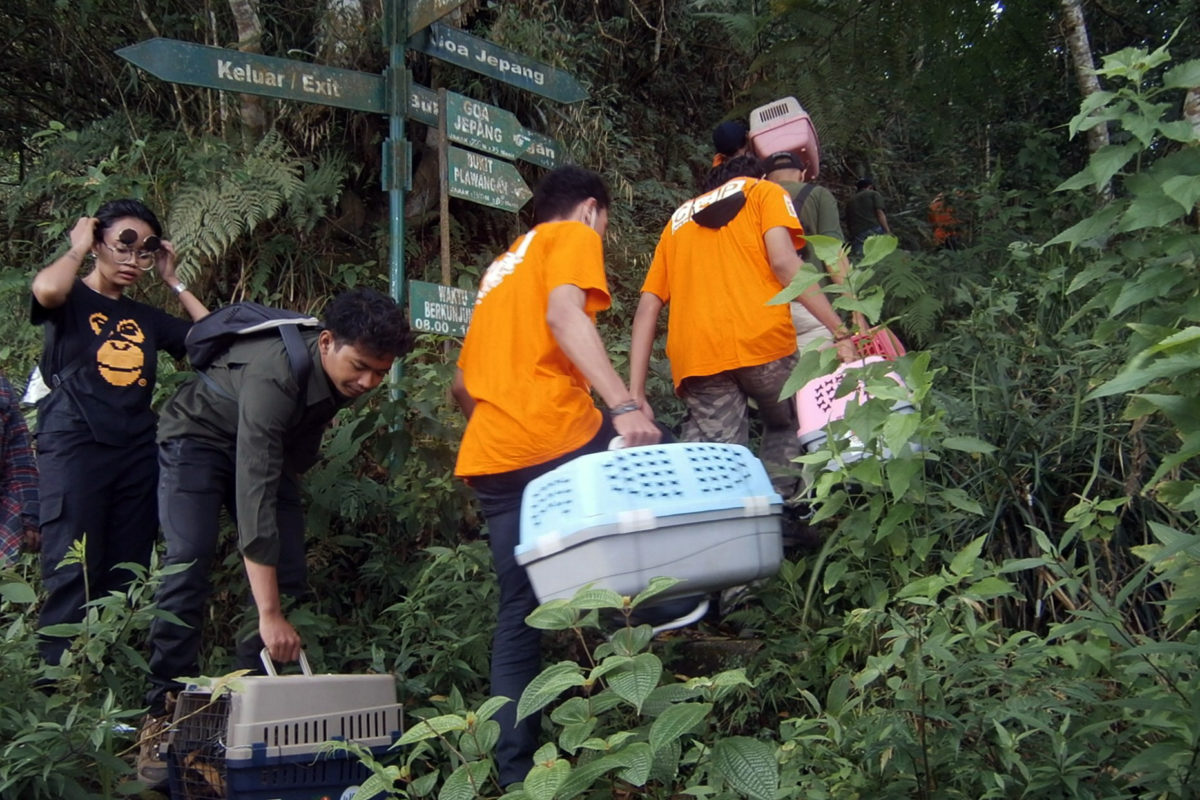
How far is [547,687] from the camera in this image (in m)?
2.18

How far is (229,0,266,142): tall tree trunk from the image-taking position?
6.81 m

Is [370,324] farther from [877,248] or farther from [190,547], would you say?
[877,248]

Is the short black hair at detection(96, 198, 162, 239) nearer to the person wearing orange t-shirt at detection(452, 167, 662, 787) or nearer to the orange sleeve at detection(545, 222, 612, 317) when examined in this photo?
the person wearing orange t-shirt at detection(452, 167, 662, 787)

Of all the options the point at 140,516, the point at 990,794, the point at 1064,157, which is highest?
the point at 1064,157

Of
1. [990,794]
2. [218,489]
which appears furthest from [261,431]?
[990,794]

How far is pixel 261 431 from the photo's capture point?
3648 mm

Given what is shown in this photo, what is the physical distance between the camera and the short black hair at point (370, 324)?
363 centimetres

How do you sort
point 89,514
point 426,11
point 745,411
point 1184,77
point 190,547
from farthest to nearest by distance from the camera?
1. point 426,11
2. point 745,411
3. point 89,514
4. point 190,547
5. point 1184,77

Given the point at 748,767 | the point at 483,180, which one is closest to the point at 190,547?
the point at 483,180

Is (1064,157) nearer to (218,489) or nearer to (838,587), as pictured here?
(838,587)

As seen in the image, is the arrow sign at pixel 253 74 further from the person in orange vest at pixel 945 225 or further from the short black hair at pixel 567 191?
the person in orange vest at pixel 945 225

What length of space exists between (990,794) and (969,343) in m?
3.15

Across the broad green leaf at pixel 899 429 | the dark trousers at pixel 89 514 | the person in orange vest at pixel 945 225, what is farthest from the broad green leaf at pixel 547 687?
the person in orange vest at pixel 945 225

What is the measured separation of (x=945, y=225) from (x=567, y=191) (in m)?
5.85
